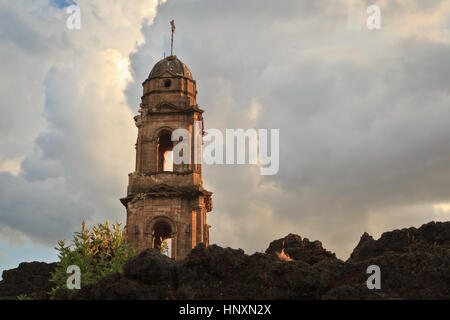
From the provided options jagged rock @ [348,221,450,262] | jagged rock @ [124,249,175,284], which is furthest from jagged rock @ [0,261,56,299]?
jagged rock @ [124,249,175,284]

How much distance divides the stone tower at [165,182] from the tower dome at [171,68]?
0.84ft

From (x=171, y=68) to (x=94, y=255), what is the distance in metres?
20.6

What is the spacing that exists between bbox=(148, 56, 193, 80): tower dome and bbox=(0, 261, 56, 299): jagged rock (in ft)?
46.4

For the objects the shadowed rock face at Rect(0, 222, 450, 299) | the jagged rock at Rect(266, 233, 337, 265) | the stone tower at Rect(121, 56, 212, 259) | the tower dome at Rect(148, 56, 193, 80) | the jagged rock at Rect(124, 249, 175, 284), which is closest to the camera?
the shadowed rock face at Rect(0, 222, 450, 299)

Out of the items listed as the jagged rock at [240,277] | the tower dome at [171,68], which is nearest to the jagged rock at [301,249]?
the jagged rock at [240,277]

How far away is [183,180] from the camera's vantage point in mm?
32844

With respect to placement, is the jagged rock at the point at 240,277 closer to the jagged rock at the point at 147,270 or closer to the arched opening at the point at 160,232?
the jagged rock at the point at 147,270

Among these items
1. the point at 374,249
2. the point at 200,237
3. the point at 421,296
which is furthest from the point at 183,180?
the point at 421,296

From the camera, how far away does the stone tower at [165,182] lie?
3186cm

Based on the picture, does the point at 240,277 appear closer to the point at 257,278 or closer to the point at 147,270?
the point at 257,278

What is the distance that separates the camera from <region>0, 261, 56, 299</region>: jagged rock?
33.2 metres

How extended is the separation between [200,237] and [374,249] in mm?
15478

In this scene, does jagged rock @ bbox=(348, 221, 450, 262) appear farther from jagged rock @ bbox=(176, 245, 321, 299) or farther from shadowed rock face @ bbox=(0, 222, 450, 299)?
jagged rock @ bbox=(176, 245, 321, 299)
